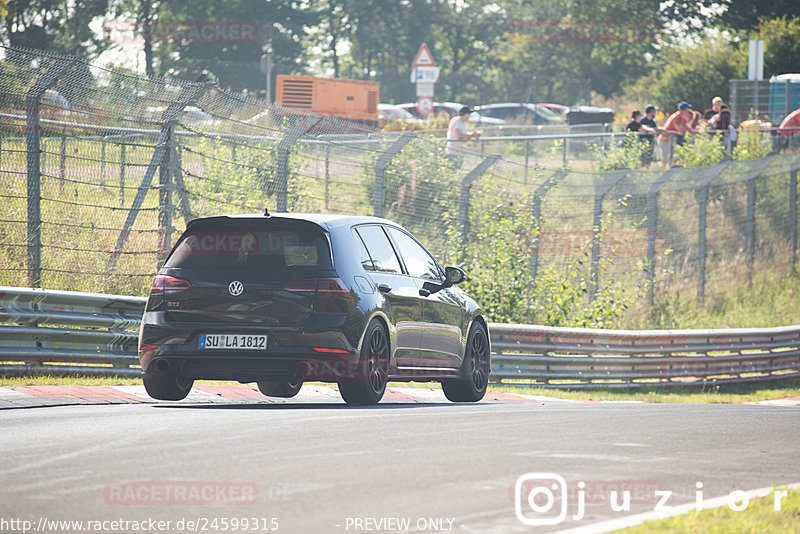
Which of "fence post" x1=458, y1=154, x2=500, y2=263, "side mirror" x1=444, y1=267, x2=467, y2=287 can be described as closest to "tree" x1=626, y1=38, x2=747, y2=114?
"fence post" x1=458, y1=154, x2=500, y2=263

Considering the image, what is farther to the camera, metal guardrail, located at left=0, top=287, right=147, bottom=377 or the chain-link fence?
the chain-link fence

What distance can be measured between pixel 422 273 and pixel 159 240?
11.7 feet

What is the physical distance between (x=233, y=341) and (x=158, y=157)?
4531 millimetres

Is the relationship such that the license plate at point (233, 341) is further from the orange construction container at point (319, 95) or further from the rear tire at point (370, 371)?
the orange construction container at point (319, 95)

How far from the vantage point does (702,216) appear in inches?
923

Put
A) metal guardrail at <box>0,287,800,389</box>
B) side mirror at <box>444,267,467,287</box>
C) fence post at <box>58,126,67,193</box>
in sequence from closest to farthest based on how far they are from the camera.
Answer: metal guardrail at <box>0,287,800,389</box>, side mirror at <box>444,267,467,287</box>, fence post at <box>58,126,67,193</box>

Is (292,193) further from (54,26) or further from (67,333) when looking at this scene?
(54,26)

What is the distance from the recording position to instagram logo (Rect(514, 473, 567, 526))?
6051 millimetres

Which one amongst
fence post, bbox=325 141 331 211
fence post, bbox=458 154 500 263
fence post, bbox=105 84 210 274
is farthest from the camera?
fence post, bbox=458 154 500 263

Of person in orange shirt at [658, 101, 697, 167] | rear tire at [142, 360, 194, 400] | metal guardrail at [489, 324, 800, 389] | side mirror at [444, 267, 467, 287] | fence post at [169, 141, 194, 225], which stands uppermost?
person in orange shirt at [658, 101, 697, 167]

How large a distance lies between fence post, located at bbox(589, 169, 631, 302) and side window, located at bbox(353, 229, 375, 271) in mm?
10370

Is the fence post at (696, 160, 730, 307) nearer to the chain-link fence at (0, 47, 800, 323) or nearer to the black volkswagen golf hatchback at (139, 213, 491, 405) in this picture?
the chain-link fence at (0, 47, 800, 323)

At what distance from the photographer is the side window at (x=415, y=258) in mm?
11812

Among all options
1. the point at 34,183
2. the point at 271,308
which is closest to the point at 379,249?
the point at 271,308
